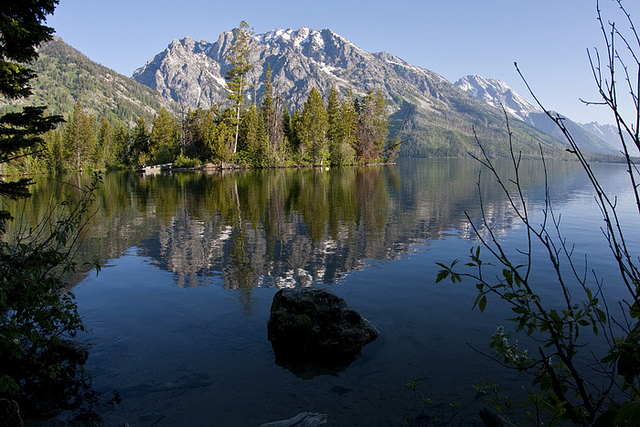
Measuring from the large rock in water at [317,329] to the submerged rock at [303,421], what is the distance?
90.5 inches

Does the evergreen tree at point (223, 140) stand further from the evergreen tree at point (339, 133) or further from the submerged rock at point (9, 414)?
the submerged rock at point (9, 414)

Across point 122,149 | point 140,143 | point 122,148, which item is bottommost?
point 122,149

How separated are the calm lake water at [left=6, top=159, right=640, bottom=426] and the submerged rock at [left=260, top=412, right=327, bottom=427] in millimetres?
623

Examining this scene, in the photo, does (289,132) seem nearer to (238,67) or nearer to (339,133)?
(339,133)

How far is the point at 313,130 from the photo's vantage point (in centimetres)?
8544

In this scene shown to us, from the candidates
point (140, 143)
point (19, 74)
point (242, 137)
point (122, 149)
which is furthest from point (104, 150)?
point (19, 74)

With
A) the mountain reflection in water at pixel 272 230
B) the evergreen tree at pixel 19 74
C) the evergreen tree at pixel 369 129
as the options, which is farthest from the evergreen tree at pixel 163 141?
the evergreen tree at pixel 19 74

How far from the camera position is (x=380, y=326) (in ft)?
29.8

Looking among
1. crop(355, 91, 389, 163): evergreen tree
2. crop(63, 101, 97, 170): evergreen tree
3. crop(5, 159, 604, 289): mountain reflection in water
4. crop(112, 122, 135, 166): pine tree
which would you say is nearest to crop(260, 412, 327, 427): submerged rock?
crop(5, 159, 604, 289): mountain reflection in water

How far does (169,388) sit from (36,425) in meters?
1.81

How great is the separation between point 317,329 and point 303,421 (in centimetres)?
274

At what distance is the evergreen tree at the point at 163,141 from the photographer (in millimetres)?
99125

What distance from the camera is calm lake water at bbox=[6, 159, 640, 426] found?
254 inches

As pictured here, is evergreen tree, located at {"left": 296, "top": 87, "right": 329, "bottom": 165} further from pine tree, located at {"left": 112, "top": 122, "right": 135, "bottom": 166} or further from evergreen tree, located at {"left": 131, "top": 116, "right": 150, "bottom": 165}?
pine tree, located at {"left": 112, "top": 122, "right": 135, "bottom": 166}
